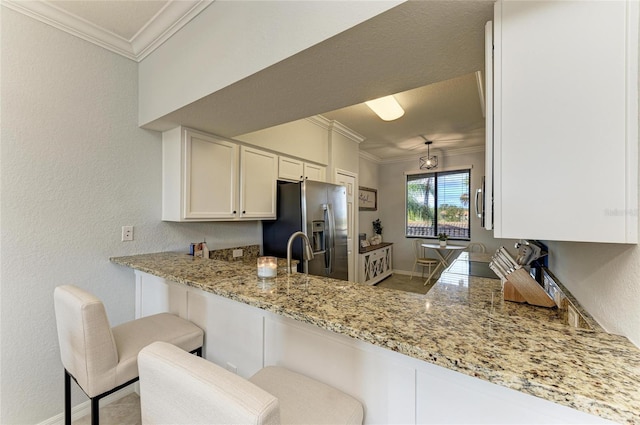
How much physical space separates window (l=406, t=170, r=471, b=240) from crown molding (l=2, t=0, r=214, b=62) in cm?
510

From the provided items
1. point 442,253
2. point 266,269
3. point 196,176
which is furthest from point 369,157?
point 266,269

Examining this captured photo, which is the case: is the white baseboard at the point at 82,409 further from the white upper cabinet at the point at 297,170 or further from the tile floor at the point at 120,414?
the white upper cabinet at the point at 297,170

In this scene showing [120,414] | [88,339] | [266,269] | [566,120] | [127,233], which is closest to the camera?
[566,120]

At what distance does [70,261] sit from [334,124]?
309cm

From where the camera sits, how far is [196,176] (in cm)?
219

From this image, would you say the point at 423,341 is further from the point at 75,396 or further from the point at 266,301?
the point at 75,396

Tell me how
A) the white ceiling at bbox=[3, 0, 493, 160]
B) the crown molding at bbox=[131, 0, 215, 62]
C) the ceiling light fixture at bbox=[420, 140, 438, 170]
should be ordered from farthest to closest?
the ceiling light fixture at bbox=[420, 140, 438, 170], the crown molding at bbox=[131, 0, 215, 62], the white ceiling at bbox=[3, 0, 493, 160]

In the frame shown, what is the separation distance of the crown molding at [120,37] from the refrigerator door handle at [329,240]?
2073mm

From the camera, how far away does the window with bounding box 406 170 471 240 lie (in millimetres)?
5285

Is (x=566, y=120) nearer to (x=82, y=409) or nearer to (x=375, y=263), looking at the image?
(x=82, y=409)

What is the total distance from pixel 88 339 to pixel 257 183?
1.85 metres

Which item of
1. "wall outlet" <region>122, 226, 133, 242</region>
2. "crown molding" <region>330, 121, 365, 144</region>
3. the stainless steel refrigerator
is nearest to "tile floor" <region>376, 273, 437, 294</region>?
the stainless steel refrigerator

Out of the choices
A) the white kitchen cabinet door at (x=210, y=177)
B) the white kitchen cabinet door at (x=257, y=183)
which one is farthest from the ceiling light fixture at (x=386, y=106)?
the white kitchen cabinet door at (x=210, y=177)

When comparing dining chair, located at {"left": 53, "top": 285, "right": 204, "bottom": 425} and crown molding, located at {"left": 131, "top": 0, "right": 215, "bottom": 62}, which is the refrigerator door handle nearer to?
dining chair, located at {"left": 53, "top": 285, "right": 204, "bottom": 425}
